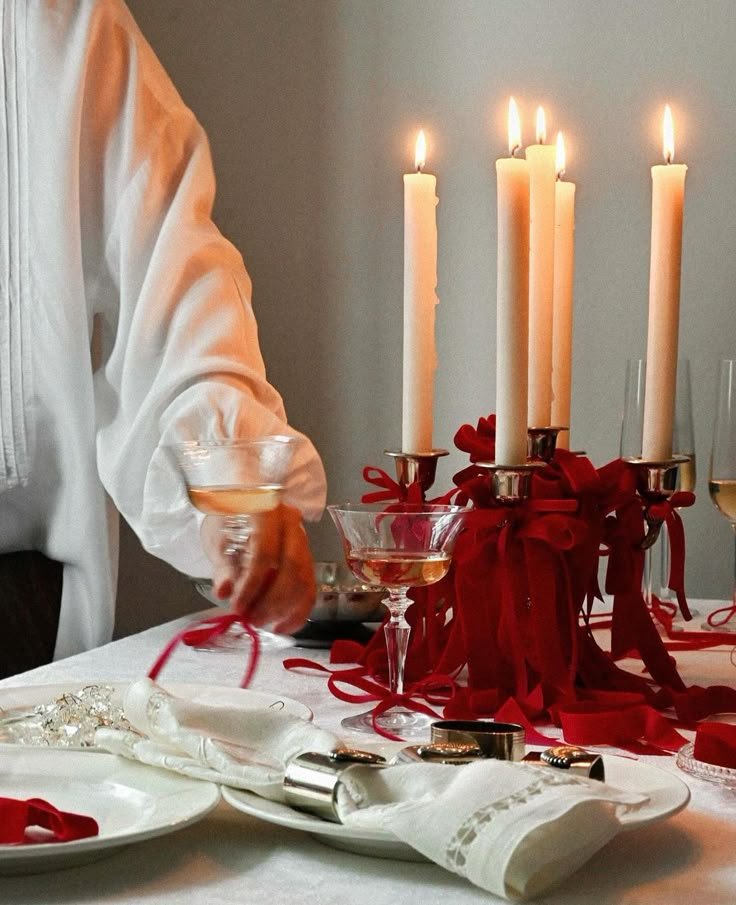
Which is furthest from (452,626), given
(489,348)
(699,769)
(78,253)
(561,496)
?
(489,348)

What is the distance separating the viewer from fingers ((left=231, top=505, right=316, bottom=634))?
2.55 feet

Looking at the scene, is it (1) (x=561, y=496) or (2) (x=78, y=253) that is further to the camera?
(2) (x=78, y=253)

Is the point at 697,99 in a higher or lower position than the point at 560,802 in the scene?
higher

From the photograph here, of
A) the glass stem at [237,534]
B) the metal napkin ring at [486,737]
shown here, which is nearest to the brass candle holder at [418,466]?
the glass stem at [237,534]

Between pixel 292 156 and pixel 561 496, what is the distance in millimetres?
1319

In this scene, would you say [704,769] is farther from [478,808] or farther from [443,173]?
[443,173]

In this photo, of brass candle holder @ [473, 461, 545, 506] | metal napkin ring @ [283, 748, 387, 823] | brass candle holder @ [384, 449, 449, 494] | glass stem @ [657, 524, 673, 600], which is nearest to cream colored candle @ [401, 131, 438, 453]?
brass candle holder @ [384, 449, 449, 494]

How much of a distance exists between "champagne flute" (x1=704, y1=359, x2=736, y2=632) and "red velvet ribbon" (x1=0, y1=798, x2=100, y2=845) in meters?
0.92

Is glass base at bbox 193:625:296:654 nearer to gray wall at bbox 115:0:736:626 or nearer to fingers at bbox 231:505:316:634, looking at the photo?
fingers at bbox 231:505:316:634

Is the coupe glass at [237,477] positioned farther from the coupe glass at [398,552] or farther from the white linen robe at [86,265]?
the white linen robe at [86,265]

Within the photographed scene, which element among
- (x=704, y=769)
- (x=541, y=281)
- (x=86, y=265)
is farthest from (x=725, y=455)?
(x=86, y=265)

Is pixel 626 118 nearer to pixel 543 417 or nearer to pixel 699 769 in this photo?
pixel 543 417

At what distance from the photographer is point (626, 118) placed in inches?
76.2

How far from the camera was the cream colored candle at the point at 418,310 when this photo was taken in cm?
102
